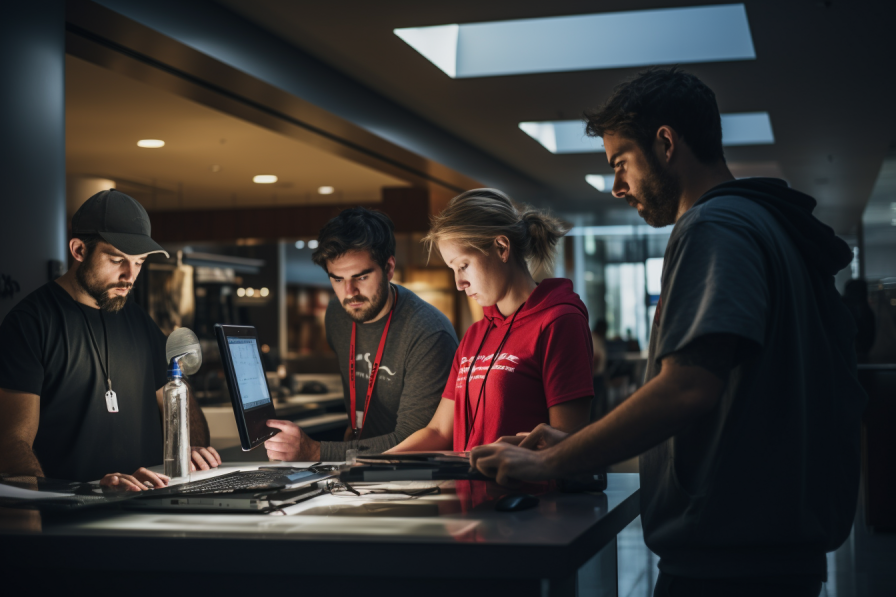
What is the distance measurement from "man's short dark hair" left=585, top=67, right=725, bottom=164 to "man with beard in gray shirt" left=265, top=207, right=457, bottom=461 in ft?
3.91

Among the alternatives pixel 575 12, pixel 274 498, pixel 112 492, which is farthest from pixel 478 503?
pixel 575 12

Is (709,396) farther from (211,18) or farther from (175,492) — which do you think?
(211,18)

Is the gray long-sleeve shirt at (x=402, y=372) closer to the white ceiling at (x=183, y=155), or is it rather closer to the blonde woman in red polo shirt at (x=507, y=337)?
the blonde woman in red polo shirt at (x=507, y=337)

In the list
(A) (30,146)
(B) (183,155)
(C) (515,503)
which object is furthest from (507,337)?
(B) (183,155)

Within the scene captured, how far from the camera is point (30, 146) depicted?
3.01 m

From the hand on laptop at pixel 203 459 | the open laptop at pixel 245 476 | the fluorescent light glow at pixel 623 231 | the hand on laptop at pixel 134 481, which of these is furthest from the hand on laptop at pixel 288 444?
the fluorescent light glow at pixel 623 231

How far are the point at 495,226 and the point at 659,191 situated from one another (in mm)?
665

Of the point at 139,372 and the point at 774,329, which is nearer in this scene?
the point at 774,329

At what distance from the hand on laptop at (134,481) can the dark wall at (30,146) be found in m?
1.52

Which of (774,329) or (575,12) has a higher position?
(575,12)

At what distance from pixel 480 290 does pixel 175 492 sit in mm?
879

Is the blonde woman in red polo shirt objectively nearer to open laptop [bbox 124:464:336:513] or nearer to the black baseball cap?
open laptop [bbox 124:464:336:513]

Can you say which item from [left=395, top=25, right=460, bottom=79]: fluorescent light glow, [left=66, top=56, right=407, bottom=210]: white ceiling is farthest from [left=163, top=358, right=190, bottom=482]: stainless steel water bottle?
[left=66, top=56, right=407, bottom=210]: white ceiling

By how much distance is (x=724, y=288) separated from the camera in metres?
1.14
